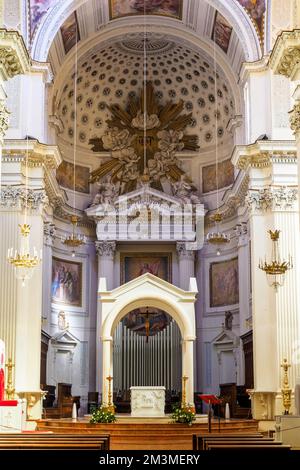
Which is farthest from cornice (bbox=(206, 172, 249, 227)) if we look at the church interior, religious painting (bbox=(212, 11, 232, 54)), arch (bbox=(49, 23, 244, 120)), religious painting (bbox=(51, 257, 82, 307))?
religious painting (bbox=(51, 257, 82, 307))

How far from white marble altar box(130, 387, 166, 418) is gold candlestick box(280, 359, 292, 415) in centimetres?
342

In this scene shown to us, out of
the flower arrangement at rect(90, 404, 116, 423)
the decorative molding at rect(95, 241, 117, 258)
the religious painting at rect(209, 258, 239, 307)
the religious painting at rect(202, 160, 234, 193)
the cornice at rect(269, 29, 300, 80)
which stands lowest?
the flower arrangement at rect(90, 404, 116, 423)

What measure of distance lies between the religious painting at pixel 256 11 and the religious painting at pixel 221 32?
1.37m

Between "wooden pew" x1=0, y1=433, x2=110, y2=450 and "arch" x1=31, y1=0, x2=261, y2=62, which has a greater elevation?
"arch" x1=31, y1=0, x2=261, y2=62

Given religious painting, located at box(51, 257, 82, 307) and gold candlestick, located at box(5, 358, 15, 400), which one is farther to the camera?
religious painting, located at box(51, 257, 82, 307)

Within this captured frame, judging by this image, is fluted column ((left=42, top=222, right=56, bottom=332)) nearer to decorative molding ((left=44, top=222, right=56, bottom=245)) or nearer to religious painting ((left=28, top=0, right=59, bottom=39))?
decorative molding ((left=44, top=222, right=56, bottom=245))

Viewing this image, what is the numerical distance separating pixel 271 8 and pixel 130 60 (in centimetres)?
756

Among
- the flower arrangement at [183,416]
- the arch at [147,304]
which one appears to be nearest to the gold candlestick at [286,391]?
the flower arrangement at [183,416]

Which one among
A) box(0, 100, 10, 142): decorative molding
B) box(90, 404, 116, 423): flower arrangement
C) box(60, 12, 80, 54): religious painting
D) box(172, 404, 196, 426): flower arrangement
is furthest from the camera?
box(60, 12, 80, 54): religious painting

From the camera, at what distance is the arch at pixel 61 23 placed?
22.5 meters

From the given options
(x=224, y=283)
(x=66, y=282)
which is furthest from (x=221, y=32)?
(x=66, y=282)

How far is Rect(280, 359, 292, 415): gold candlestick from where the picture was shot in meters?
18.8

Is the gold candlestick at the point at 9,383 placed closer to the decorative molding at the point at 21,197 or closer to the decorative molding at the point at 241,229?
the decorative molding at the point at 21,197

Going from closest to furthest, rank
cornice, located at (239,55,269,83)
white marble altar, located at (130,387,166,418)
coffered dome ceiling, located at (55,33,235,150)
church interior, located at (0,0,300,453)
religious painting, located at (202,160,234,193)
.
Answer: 1. church interior, located at (0,0,300,453)
2. white marble altar, located at (130,387,166,418)
3. cornice, located at (239,55,269,83)
4. coffered dome ceiling, located at (55,33,235,150)
5. religious painting, located at (202,160,234,193)
